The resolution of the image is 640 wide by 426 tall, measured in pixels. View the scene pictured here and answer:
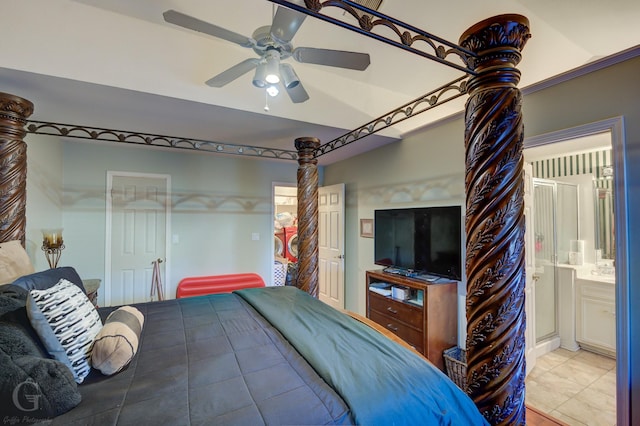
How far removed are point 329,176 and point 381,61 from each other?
2.41 m

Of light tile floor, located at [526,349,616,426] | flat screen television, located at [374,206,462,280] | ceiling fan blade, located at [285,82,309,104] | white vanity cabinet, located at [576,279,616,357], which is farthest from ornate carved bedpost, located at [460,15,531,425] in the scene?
white vanity cabinet, located at [576,279,616,357]

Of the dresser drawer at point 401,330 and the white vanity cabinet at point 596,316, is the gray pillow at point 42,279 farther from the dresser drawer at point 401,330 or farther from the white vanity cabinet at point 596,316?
the white vanity cabinet at point 596,316

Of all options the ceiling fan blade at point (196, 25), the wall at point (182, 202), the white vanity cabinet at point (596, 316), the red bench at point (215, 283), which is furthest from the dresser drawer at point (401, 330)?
the ceiling fan blade at point (196, 25)

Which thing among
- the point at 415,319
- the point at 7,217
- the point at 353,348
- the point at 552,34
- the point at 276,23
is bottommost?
the point at 415,319

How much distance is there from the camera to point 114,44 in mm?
2154

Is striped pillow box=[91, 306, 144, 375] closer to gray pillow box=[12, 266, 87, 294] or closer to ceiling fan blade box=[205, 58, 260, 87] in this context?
gray pillow box=[12, 266, 87, 294]

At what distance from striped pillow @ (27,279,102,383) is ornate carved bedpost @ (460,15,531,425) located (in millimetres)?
1650

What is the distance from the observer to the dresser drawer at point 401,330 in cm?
262

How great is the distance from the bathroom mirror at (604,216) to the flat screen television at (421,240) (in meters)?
2.14

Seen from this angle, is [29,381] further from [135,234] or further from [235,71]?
[135,234]

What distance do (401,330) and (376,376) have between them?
1.83 m

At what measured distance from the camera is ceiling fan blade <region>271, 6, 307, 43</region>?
133 cm

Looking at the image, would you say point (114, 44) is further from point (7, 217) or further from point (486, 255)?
point (486, 255)

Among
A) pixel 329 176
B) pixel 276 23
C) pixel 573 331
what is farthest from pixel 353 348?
pixel 329 176
